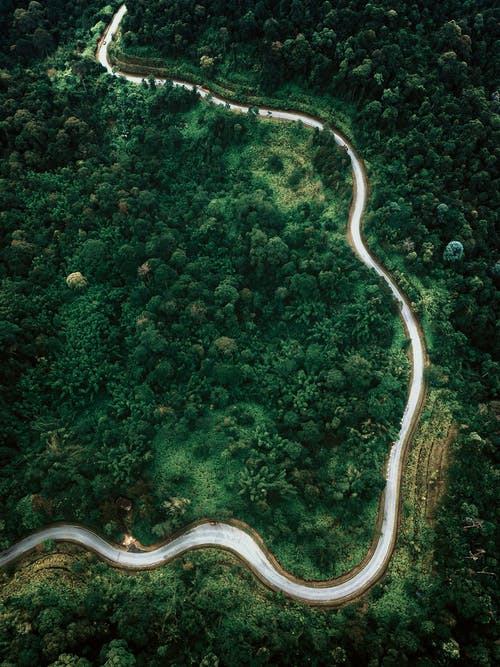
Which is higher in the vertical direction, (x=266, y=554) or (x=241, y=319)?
(x=241, y=319)

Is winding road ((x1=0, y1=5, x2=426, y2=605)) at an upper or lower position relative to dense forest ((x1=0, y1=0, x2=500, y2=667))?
lower

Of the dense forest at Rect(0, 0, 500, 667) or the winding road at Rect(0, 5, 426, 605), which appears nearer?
the dense forest at Rect(0, 0, 500, 667)

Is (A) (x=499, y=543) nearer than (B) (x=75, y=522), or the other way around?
(A) (x=499, y=543)

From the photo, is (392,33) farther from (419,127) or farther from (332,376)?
(332,376)

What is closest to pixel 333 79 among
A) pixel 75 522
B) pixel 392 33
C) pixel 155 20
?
pixel 392 33

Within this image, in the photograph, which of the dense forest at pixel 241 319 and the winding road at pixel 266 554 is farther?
the winding road at pixel 266 554

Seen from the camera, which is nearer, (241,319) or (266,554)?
(266,554)

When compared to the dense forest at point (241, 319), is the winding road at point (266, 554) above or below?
below

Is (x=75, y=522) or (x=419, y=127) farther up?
(x=419, y=127)
